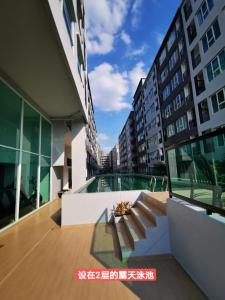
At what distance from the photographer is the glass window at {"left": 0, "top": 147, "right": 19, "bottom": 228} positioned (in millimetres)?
5551

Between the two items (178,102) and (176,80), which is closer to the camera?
(178,102)

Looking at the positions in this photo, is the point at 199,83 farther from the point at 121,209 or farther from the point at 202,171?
the point at 202,171

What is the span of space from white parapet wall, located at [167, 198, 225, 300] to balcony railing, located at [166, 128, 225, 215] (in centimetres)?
18

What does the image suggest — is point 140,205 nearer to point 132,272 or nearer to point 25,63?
point 132,272

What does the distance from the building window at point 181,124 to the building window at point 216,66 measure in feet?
16.9

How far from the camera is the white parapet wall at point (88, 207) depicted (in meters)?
6.06

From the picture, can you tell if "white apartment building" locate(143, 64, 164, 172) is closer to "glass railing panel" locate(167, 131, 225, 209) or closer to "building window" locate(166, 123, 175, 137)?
"building window" locate(166, 123, 175, 137)

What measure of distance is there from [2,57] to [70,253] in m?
5.79

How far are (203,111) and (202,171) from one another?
1224 cm

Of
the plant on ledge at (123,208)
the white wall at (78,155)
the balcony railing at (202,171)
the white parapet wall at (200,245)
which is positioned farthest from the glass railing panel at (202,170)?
the white wall at (78,155)

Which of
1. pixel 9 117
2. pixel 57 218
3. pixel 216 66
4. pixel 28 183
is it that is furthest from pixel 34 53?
pixel 216 66

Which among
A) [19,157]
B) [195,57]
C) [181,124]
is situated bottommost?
[19,157]

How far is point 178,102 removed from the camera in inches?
701

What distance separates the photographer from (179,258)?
3.44 meters
